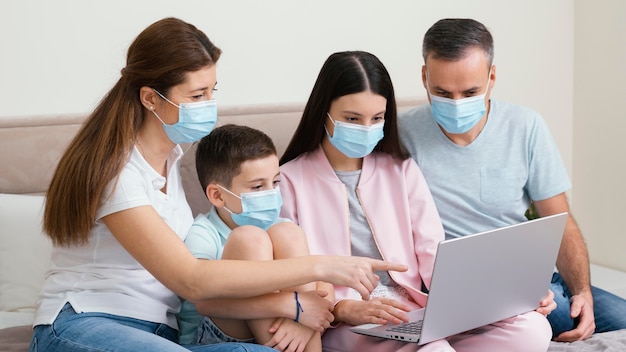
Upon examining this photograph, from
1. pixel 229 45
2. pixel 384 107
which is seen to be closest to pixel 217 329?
pixel 384 107

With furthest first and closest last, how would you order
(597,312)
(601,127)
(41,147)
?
(601,127)
(41,147)
(597,312)

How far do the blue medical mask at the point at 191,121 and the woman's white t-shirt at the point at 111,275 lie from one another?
91mm

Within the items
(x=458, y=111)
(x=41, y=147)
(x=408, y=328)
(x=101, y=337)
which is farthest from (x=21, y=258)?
(x=458, y=111)

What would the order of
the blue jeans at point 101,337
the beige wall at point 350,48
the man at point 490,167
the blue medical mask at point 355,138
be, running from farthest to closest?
the beige wall at point 350,48, the man at point 490,167, the blue medical mask at point 355,138, the blue jeans at point 101,337

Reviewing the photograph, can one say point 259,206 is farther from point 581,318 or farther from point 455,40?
point 581,318

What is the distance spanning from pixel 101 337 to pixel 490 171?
3.43 feet

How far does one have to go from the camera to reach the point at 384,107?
6.53ft

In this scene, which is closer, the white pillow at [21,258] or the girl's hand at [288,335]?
the girl's hand at [288,335]

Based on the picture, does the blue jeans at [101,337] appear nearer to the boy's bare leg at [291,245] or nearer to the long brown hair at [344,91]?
the boy's bare leg at [291,245]

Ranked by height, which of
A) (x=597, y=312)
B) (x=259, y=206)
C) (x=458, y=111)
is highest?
(x=458, y=111)

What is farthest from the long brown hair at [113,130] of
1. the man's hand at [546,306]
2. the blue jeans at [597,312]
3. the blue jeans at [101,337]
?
the blue jeans at [597,312]

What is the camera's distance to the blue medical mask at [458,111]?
6.61 feet

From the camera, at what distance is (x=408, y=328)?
173 cm

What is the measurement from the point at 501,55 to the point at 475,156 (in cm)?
105
